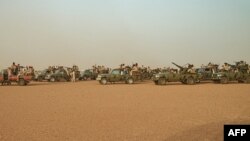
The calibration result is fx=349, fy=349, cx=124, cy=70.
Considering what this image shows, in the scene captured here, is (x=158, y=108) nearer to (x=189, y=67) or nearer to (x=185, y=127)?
(x=185, y=127)

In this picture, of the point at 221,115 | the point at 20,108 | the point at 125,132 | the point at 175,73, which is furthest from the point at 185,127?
the point at 175,73

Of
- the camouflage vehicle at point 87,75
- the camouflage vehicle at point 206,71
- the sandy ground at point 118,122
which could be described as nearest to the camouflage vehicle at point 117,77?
the camouflage vehicle at point 206,71

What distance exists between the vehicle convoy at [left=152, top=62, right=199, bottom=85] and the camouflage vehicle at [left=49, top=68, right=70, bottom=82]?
13.6m

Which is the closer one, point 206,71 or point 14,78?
point 14,78

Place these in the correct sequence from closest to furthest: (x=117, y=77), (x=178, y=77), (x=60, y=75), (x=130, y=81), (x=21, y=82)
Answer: (x=178, y=77), (x=21, y=82), (x=117, y=77), (x=130, y=81), (x=60, y=75)

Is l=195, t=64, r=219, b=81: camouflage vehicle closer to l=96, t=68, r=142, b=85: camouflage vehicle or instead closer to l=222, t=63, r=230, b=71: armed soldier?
l=222, t=63, r=230, b=71: armed soldier

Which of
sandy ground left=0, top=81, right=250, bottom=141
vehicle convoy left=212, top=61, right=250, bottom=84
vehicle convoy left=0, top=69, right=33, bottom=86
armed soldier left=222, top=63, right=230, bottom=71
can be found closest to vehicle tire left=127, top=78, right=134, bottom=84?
vehicle convoy left=212, top=61, right=250, bottom=84

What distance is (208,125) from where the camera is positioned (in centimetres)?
918

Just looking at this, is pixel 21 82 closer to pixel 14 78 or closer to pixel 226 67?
pixel 14 78

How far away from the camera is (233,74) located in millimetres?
32406

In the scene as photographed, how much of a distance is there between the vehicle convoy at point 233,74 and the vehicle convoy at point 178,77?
224cm

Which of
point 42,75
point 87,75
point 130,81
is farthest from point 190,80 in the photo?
point 87,75

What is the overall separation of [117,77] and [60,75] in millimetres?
9613

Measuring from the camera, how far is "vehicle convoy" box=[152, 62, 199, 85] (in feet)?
99.6
